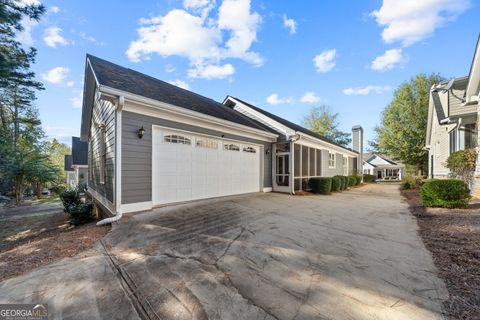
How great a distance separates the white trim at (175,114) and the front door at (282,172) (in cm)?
253

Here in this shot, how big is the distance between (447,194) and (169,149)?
335 inches

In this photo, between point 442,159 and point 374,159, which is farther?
point 374,159

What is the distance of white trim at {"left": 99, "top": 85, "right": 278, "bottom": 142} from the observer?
5277 millimetres

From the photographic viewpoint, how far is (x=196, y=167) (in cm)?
686

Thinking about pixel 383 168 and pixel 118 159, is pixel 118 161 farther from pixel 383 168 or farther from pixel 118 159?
pixel 383 168

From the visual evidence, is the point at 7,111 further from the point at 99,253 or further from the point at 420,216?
the point at 420,216

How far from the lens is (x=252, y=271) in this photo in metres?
2.66

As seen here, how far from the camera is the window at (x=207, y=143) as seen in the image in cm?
704

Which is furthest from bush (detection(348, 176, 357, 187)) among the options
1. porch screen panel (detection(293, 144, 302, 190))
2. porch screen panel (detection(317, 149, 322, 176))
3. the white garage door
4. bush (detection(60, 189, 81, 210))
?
bush (detection(60, 189, 81, 210))

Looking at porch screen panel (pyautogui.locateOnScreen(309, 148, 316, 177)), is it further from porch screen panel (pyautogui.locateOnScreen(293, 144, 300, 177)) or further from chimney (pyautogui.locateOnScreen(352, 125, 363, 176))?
chimney (pyautogui.locateOnScreen(352, 125, 363, 176))

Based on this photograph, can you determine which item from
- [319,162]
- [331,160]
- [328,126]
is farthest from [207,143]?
[328,126]

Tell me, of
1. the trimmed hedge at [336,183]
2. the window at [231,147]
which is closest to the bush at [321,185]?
the trimmed hedge at [336,183]

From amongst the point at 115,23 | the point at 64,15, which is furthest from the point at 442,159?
the point at 64,15

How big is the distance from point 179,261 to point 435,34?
1371 centimetres
